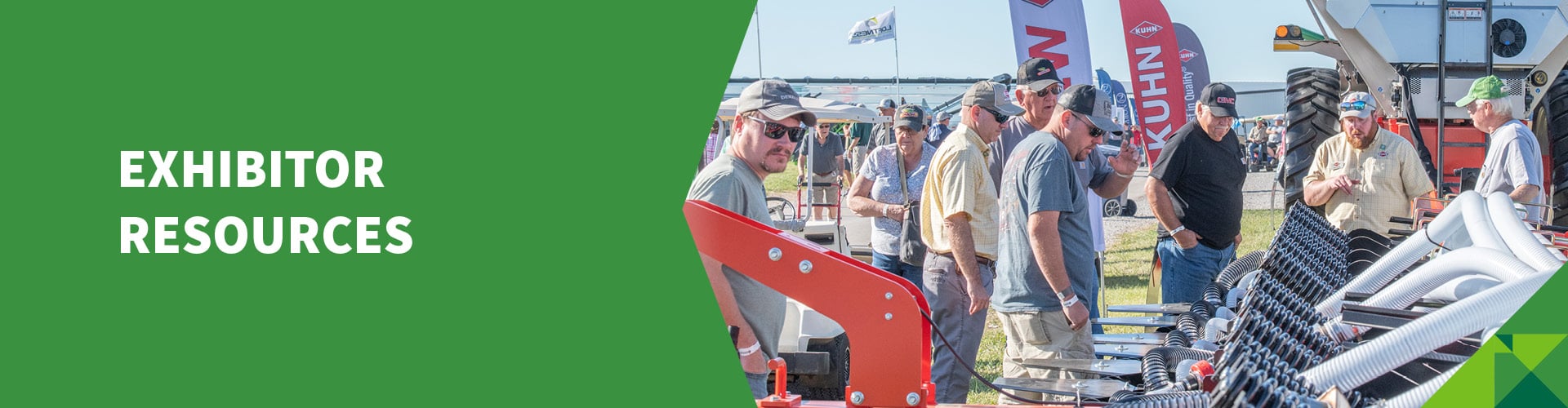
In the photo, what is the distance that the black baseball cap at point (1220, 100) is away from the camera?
5.35 meters

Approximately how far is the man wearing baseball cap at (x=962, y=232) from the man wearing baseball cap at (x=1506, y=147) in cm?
221

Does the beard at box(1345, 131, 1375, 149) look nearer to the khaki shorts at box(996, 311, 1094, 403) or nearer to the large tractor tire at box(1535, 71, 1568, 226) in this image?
the khaki shorts at box(996, 311, 1094, 403)

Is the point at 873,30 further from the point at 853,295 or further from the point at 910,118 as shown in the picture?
the point at 853,295

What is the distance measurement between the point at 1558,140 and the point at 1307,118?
1473 millimetres

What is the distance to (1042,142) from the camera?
423 cm

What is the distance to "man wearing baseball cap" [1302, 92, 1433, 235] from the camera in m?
5.88

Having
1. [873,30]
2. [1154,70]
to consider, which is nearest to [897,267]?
[1154,70]

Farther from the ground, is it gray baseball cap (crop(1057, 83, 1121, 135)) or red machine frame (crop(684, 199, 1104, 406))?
gray baseball cap (crop(1057, 83, 1121, 135))

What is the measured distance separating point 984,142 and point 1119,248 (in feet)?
24.4

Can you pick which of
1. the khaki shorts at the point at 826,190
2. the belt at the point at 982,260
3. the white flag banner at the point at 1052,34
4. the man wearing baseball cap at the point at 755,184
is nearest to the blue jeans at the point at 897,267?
the belt at the point at 982,260

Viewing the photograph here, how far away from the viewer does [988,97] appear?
15.9 ft

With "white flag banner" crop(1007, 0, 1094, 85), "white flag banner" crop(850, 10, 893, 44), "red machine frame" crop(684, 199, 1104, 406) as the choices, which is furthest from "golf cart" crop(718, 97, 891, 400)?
"white flag banner" crop(850, 10, 893, 44)

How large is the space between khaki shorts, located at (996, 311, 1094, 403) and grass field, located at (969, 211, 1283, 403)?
82 centimetres

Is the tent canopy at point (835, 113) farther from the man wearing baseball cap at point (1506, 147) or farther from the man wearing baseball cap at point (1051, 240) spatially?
the man wearing baseball cap at point (1051, 240)
